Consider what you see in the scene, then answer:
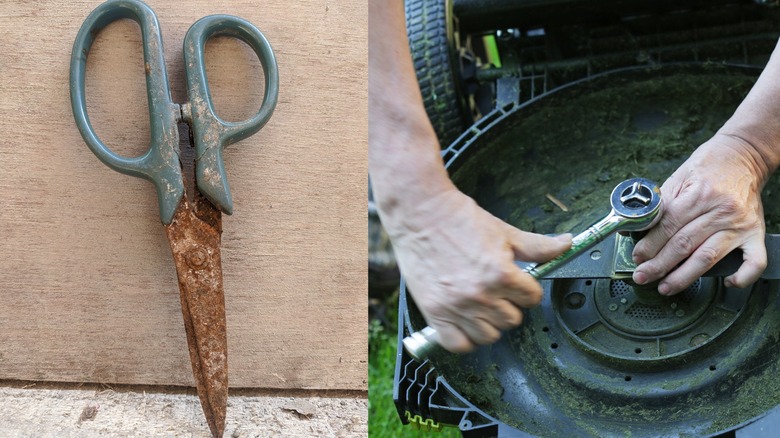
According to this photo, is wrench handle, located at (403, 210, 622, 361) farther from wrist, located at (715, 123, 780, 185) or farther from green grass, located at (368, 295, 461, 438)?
green grass, located at (368, 295, 461, 438)

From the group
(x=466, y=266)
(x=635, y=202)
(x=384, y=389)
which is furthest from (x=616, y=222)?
(x=384, y=389)

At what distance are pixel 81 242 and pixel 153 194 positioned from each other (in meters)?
0.08

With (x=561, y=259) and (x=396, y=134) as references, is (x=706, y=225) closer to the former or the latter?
(x=561, y=259)

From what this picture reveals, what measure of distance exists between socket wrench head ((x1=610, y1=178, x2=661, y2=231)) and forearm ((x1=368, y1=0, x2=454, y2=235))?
161 mm

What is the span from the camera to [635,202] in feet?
2.90

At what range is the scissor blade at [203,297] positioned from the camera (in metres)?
0.88

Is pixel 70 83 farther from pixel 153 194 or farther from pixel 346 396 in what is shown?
pixel 346 396

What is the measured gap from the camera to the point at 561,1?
116 centimetres

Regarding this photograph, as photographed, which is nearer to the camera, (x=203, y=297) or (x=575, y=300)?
(x=203, y=297)

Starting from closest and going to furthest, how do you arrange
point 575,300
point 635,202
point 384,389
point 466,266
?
point 466,266, point 635,202, point 575,300, point 384,389

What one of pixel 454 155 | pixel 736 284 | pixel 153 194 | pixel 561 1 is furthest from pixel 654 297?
pixel 153 194

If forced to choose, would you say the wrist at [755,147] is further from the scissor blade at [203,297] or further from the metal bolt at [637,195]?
the scissor blade at [203,297]

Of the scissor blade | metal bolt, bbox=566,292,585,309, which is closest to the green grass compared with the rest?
metal bolt, bbox=566,292,585,309

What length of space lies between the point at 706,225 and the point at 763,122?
0.40 feet
